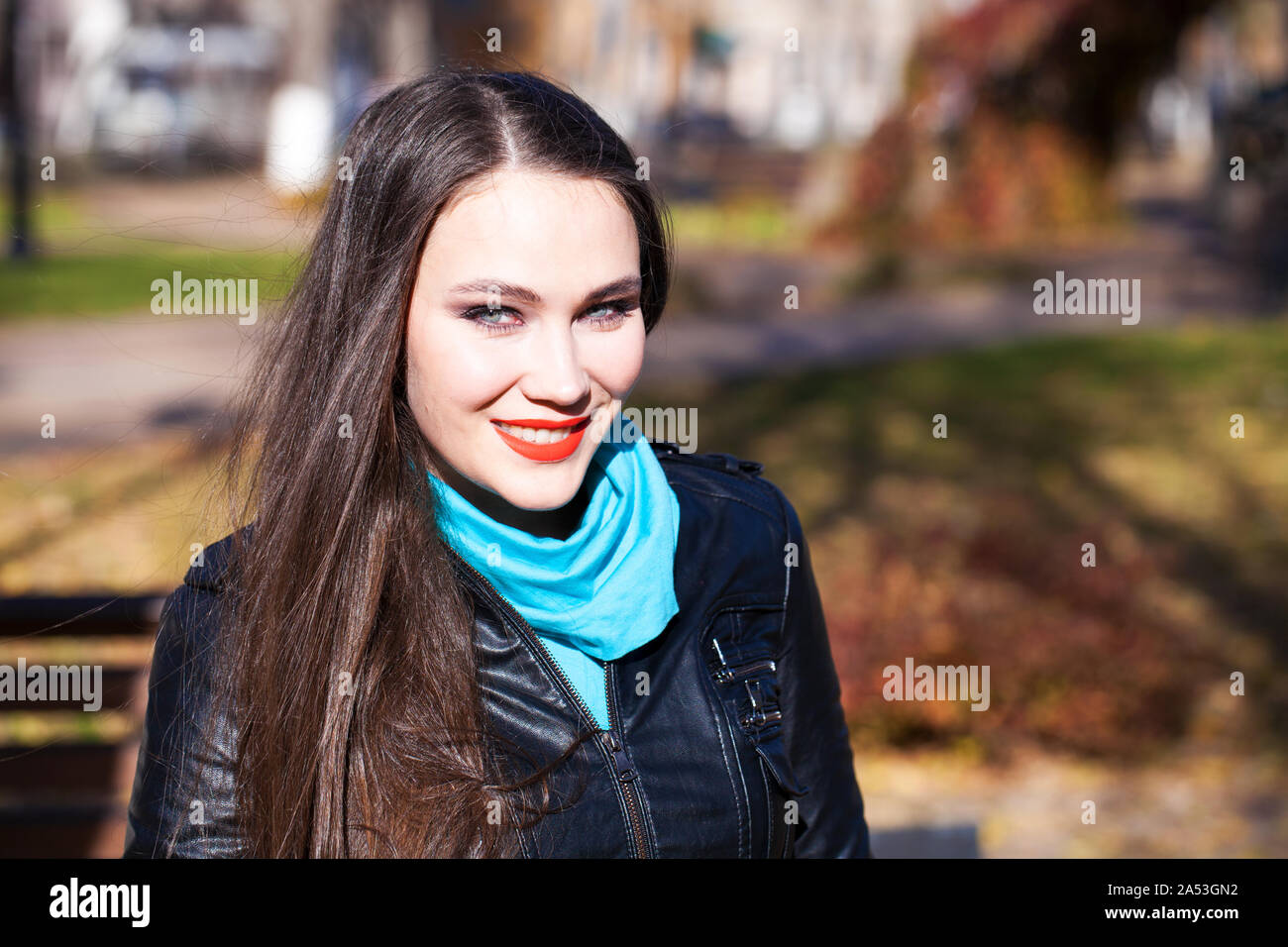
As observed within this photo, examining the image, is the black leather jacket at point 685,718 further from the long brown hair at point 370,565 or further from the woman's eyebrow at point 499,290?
the woman's eyebrow at point 499,290

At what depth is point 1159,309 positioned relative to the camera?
1166 centimetres

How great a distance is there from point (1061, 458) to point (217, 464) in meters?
7.10

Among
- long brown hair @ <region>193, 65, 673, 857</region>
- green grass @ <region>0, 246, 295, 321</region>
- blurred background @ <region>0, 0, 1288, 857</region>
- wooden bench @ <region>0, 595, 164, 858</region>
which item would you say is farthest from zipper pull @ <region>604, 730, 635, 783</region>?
green grass @ <region>0, 246, 295, 321</region>

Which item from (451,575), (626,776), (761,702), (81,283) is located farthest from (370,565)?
(81,283)

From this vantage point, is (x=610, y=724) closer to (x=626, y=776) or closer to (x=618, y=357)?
(x=626, y=776)

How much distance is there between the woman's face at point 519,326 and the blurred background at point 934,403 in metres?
0.53

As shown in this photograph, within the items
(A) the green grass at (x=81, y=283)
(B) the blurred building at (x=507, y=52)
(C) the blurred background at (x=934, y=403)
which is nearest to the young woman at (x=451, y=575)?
(C) the blurred background at (x=934, y=403)

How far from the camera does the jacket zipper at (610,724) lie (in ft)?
6.09

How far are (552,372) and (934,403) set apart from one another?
7963 mm

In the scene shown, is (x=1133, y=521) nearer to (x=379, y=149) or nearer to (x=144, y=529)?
(x=144, y=529)

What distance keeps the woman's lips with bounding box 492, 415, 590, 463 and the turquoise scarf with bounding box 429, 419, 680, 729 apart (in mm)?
146

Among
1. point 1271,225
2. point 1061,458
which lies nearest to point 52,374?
point 1061,458

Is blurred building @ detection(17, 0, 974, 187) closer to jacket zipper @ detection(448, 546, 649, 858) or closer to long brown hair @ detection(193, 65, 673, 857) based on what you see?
long brown hair @ detection(193, 65, 673, 857)

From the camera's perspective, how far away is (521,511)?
200cm
